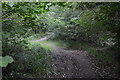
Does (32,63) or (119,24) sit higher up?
(119,24)

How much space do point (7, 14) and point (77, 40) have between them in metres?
10.7

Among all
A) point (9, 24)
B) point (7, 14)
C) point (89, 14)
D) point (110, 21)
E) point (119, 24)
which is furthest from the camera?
point (89, 14)

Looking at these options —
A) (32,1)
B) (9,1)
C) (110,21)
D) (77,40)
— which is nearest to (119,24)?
(110,21)

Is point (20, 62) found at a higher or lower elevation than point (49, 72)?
higher

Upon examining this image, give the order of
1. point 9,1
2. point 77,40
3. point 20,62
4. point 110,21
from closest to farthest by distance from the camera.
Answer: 1. point 9,1
2. point 110,21
3. point 20,62
4. point 77,40

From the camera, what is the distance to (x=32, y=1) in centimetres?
185

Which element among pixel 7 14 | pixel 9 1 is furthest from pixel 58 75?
pixel 9 1

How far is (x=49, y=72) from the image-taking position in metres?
4.23

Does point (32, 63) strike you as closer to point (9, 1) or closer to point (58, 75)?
point (58, 75)

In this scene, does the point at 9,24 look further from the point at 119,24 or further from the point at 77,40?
the point at 77,40

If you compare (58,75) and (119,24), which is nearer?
(119,24)

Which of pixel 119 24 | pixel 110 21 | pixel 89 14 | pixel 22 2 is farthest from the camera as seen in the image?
pixel 89 14

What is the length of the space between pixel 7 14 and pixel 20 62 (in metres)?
2.53

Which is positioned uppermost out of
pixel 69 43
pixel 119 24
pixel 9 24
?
pixel 119 24
